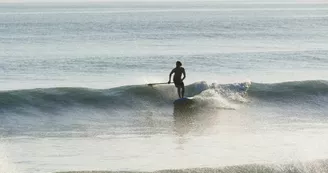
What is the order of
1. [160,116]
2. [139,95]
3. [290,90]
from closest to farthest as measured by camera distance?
[160,116] < [139,95] < [290,90]

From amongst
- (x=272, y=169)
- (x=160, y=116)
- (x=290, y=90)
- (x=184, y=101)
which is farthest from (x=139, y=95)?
(x=272, y=169)

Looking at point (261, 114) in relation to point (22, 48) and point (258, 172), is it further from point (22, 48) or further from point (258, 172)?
point (22, 48)

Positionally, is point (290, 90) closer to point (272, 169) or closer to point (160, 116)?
point (160, 116)

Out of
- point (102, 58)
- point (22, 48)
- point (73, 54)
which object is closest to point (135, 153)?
point (102, 58)

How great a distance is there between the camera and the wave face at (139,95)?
2422 cm

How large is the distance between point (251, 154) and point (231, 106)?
7966 mm

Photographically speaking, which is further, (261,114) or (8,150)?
(261,114)

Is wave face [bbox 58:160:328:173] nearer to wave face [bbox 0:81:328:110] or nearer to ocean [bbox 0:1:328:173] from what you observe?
ocean [bbox 0:1:328:173]

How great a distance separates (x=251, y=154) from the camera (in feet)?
53.3

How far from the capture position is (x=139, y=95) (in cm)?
2567

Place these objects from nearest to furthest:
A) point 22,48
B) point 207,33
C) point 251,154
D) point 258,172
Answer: point 258,172 < point 251,154 < point 22,48 < point 207,33

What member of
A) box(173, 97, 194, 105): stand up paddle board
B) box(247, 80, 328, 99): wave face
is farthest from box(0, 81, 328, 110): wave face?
box(173, 97, 194, 105): stand up paddle board

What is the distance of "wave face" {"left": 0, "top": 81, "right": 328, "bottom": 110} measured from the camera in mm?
24219

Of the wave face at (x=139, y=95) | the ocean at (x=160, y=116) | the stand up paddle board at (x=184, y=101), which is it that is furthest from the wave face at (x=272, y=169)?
the wave face at (x=139, y=95)
